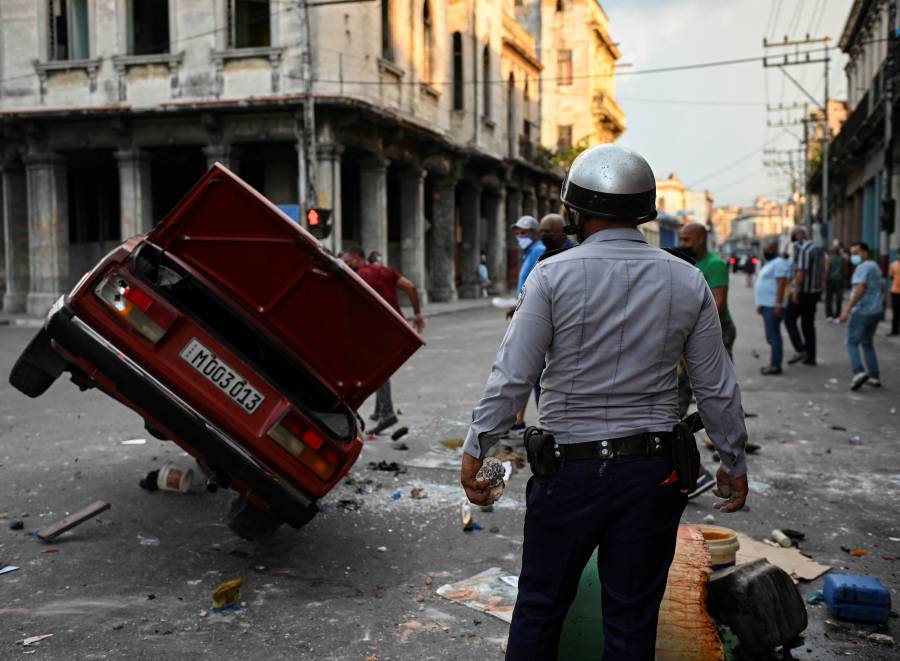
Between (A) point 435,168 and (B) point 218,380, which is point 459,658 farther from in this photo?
(A) point 435,168

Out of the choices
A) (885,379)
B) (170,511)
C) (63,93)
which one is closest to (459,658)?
(170,511)

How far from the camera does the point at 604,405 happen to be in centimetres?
263

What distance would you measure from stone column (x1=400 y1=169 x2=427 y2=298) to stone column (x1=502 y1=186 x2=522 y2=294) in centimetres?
1151

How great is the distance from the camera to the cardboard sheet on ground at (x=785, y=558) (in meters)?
4.65

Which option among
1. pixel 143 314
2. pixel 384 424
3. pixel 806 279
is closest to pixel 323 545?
pixel 143 314

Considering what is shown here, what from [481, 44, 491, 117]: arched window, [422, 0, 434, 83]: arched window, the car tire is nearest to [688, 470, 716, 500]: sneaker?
the car tire

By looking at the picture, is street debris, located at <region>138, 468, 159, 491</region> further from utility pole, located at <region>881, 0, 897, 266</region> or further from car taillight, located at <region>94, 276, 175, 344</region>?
utility pole, located at <region>881, 0, 897, 266</region>

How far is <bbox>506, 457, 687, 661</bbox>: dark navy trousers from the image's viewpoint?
2.55 metres

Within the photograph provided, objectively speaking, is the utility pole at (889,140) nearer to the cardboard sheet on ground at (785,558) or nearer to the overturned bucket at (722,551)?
the cardboard sheet on ground at (785,558)

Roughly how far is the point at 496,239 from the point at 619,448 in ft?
119

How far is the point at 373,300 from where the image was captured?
499 cm

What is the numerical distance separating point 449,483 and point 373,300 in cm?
216

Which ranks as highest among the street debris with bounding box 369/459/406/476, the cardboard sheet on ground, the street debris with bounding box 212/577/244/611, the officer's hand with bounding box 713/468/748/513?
the officer's hand with bounding box 713/468/748/513

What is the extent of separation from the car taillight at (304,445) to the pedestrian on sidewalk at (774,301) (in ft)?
30.8
